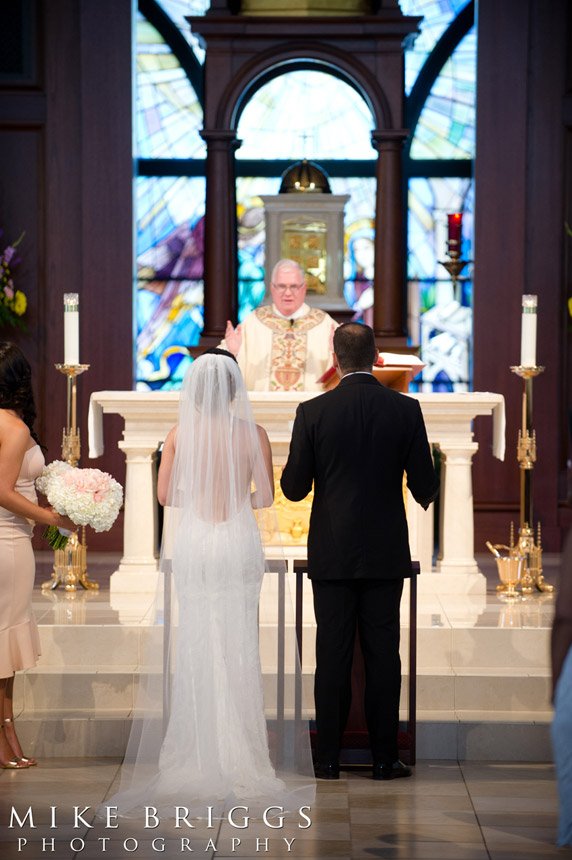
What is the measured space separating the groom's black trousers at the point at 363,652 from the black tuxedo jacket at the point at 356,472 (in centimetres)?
10

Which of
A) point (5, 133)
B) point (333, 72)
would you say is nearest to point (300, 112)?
point (333, 72)

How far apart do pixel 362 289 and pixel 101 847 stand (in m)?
7.50

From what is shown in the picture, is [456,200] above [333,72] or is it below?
below

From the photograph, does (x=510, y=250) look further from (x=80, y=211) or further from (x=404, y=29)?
(x=80, y=211)

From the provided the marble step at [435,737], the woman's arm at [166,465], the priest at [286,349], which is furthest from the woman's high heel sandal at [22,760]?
the priest at [286,349]

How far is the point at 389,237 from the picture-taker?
34.7 feet

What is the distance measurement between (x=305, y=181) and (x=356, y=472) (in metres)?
5.16

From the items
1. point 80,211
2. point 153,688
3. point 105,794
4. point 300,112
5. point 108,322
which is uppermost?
point 300,112

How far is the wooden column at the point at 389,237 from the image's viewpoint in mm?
10539

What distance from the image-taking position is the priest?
899 centimetres

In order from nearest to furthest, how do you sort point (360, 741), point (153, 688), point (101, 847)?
point (101, 847) < point (153, 688) < point (360, 741)

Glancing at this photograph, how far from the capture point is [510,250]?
428 inches

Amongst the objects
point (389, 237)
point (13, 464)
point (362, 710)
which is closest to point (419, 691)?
point (362, 710)

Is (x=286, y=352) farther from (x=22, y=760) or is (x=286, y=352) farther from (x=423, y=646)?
(x=22, y=760)
